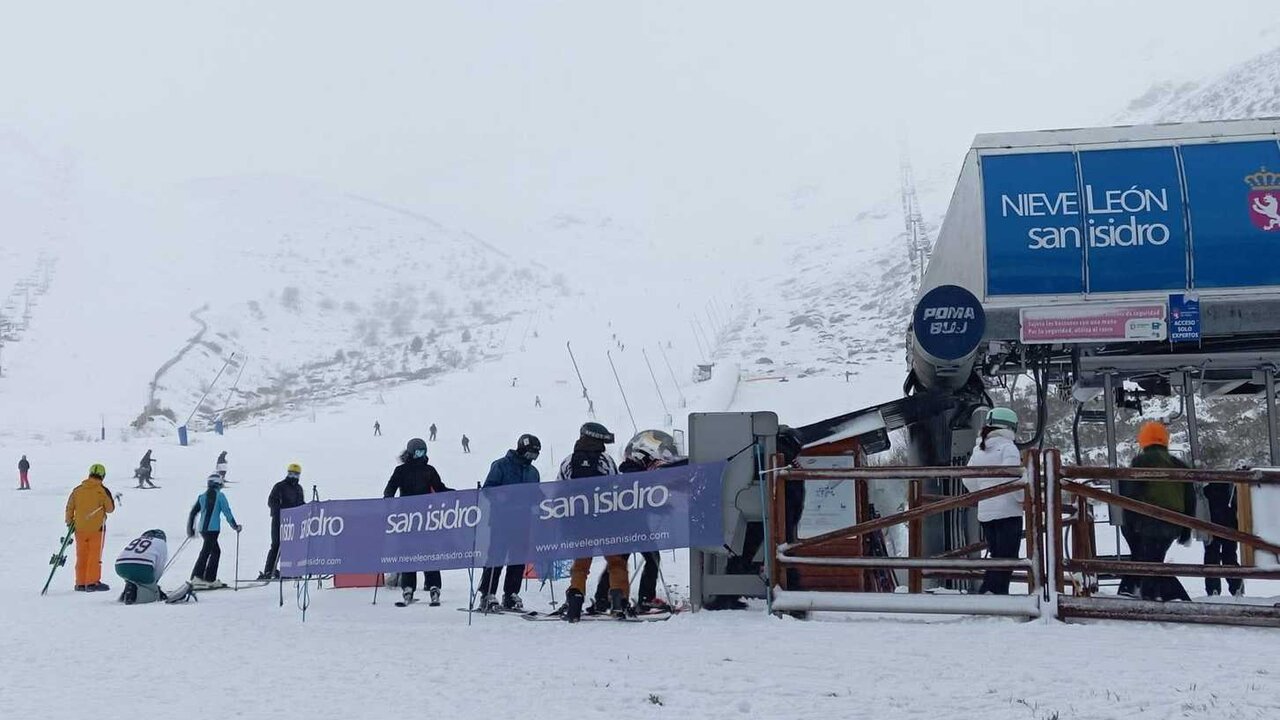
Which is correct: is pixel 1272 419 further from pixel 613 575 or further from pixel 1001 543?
pixel 613 575

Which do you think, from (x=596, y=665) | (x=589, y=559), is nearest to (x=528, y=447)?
(x=589, y=559)

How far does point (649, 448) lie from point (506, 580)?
70.0 inches

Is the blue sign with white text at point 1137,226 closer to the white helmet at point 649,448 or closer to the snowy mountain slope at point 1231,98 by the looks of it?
the white helmet at point 649,448

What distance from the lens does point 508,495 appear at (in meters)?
9.84

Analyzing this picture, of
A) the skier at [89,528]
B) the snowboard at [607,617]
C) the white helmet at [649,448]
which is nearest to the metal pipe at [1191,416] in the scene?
the white helmet at [649,448]

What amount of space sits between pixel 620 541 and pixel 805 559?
5.21ft

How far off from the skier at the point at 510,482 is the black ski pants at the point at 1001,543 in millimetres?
3889

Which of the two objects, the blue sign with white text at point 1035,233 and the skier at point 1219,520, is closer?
the skier at point 1219,520

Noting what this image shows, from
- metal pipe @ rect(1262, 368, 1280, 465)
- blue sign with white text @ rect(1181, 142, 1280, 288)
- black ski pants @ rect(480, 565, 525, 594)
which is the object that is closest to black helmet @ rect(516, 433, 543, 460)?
black ski pants @ rect(480, 565, 525, 594)

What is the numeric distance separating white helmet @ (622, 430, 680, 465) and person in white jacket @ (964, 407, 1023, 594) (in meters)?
2.87

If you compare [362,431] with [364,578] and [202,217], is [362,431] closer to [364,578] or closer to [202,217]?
[364,578]

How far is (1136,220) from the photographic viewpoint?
11.8m

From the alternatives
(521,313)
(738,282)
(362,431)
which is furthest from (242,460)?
(738,282)

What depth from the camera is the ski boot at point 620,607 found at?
9344 mm
